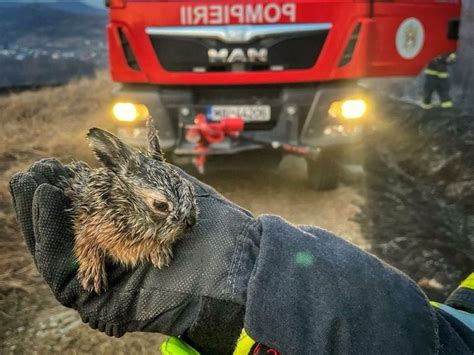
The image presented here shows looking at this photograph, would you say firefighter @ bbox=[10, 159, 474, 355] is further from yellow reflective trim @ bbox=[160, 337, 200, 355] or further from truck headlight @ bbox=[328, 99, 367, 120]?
truck headlight @ bbox=[328, 99, 367, 120]

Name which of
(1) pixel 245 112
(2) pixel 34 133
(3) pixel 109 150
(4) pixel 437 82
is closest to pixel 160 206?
(3) pixel 109 150

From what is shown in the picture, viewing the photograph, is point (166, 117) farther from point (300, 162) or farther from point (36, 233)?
point (36, 233)

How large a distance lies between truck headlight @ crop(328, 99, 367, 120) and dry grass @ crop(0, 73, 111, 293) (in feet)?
9.05

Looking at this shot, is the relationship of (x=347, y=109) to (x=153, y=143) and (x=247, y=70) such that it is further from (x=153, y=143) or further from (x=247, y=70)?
(x=153, y=143)

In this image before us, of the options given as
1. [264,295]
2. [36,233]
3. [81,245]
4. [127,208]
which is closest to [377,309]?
[264,295]

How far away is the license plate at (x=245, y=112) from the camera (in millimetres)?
5258

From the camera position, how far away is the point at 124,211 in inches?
66.1

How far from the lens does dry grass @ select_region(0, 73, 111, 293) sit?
4.06m

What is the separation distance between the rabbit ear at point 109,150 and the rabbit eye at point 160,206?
0.17 metres

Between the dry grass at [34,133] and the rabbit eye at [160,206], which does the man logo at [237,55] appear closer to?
the dry grass at [34,133]

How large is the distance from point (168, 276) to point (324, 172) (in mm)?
4365

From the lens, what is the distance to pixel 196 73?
17.1 ft

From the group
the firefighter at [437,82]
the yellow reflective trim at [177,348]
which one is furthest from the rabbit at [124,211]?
the firefighter at [437,82]

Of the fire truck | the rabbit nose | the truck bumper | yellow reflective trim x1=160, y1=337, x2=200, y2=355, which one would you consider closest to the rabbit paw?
the rabbit nose
